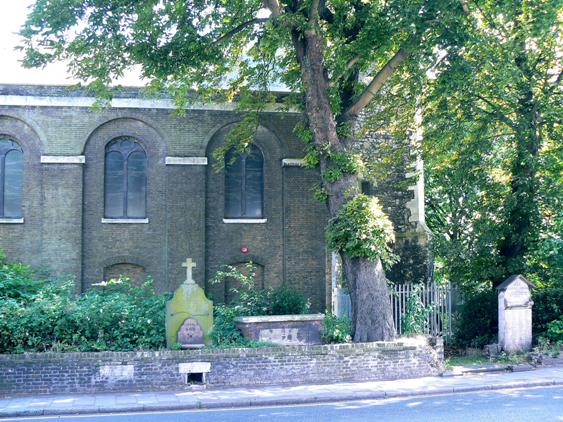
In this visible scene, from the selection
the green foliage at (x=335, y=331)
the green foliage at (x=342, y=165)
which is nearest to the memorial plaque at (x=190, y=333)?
the green foliage at (x=335, y=331)

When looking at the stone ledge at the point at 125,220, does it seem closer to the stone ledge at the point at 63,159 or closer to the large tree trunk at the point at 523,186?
the stone ledge at the point at 63,159

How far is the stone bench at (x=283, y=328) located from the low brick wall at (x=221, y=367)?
1208mm

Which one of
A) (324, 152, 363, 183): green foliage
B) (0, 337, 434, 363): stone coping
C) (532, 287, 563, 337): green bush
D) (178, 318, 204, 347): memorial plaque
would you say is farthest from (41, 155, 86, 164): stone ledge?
(532, 287, 563, 337): green bush

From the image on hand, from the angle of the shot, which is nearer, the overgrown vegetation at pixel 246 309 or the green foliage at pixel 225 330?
the green foliage at pixel 225 330

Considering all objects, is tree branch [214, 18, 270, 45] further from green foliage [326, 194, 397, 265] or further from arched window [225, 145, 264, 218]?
arched window [225, 145, 264, 218]

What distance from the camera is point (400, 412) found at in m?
10.7

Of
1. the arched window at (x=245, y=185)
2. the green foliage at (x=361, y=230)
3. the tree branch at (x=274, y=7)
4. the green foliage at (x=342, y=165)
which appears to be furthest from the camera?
the arched window at (x=245, y=185)

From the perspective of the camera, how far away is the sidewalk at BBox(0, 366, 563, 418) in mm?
11219

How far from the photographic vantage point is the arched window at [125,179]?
21266 mm

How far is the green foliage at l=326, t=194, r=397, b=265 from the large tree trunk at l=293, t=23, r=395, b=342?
360 millimetres

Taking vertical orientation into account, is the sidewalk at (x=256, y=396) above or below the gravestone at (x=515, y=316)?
below

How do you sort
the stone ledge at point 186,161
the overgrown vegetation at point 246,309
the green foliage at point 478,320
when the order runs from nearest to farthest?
1. the overgrown vegetation at point 246,309
2. the green foliage at point 478,320
3. the stone ledge at point 186,161

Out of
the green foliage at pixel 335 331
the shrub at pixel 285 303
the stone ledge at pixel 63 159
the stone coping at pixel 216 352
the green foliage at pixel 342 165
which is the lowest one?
the stone coping at pixel 216 352

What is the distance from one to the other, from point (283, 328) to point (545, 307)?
763 cm
